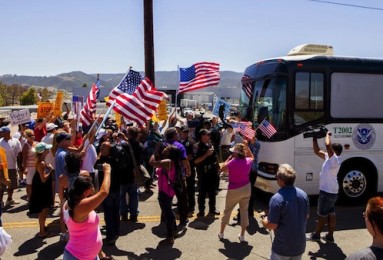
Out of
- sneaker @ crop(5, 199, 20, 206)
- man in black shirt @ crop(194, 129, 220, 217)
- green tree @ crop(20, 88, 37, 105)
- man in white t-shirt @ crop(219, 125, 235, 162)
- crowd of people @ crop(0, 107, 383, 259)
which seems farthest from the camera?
green tree @ crop(20, 88, 37, 105)

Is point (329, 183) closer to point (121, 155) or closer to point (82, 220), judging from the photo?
point (121, 155)

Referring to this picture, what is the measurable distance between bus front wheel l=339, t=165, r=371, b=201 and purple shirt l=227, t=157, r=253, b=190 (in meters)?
3.12

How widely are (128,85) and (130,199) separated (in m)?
2.27

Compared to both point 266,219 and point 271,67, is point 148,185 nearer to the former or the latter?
point 271,67

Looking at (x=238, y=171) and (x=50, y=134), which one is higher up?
(x=50, y=134)

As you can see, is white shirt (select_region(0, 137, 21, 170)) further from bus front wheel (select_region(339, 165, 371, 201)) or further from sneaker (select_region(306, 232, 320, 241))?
bus front wheel (select_region(339, 165, 371, 201))

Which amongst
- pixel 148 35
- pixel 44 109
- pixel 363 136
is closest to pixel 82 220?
pixel 363 136

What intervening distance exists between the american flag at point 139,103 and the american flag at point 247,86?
8.46 ft

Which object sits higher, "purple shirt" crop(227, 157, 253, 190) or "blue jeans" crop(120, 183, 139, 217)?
"purple shirt" crop(227, 157, 253, 190)

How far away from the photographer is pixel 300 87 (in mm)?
7871

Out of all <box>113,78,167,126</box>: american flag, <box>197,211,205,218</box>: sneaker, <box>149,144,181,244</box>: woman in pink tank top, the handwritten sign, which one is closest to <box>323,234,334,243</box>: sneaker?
<box>197,211,205,218</box>: sneaker

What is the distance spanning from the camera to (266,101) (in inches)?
327

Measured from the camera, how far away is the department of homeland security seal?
26.9ft

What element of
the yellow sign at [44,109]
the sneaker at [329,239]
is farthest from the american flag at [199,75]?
the sneaker at [329,239]
